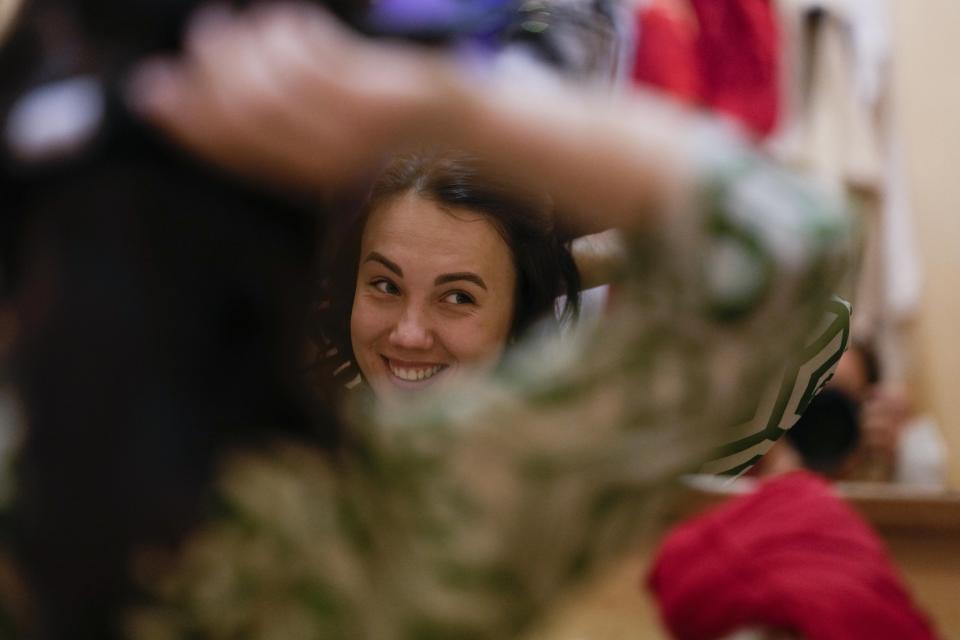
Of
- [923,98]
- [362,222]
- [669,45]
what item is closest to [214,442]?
[362,222]

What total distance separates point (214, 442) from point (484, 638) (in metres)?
0.11

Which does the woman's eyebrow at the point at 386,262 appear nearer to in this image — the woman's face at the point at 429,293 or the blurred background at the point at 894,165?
the woman's face at the point at 429,293

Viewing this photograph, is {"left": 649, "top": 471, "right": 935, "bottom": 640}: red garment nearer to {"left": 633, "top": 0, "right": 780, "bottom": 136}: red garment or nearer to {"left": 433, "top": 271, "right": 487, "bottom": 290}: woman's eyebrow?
{"left": 433, "top": 271, "right": 487, "bottom": 290}: woman's eyebrow

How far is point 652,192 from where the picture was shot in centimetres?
41

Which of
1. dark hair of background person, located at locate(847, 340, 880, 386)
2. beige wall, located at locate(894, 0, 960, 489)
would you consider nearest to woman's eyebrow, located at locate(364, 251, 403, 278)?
dark hair of background person, located at locate(847, 340, 880, 386)

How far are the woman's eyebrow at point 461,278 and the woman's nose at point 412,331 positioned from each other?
28 millimetres

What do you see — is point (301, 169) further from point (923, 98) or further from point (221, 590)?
point (923, 98)

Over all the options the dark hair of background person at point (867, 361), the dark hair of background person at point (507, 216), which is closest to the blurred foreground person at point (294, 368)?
the dark hair of background person at point (507, 216)

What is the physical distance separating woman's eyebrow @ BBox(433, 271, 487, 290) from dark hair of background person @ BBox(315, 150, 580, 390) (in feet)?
0.11

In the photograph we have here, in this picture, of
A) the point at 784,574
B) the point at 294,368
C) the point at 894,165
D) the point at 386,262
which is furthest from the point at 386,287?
the point at 894,165

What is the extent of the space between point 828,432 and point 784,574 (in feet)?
3.03

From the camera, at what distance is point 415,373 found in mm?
970

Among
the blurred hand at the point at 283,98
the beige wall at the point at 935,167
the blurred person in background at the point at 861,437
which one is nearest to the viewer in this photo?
the blurred hand at the point at 283,98

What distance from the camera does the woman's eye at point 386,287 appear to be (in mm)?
990
